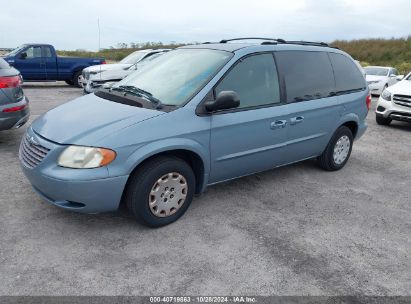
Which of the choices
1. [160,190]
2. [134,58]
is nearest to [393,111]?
[160,190]

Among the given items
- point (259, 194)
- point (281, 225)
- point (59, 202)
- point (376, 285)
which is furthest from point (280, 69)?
point (59, 202)

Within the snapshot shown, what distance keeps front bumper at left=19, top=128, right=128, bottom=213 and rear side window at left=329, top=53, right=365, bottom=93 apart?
347 cm

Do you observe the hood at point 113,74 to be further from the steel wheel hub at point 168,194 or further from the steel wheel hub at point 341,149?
the steel wheel hub at point 168,194

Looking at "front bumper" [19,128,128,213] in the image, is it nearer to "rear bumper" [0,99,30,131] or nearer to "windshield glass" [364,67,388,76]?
"rear bumper" [0,99,30,131]

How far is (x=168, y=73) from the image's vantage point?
4.25 metres

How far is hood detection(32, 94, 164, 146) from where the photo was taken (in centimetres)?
327

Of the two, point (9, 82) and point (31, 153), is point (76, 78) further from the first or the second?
point (31, 153)

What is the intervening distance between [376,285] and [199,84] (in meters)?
2.37

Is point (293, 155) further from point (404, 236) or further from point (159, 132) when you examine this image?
point (159, 132)

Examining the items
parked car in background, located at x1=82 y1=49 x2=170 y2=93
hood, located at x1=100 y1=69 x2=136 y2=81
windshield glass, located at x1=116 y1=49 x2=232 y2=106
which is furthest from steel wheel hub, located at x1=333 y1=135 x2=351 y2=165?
hood, located at x1=100 y1=69 x2=136 y2=81

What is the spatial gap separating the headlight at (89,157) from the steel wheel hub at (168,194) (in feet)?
1.75

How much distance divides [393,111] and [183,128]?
7.27 meters

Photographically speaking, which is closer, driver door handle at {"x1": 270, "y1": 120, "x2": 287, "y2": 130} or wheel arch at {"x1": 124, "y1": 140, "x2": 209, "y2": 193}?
wheel arch at {"x1": 124, "y1": 140, "x2": 209, "y2": 193}

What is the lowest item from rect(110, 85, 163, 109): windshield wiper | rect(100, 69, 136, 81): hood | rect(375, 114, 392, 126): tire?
rect(375, 114, 392, 126): tire
